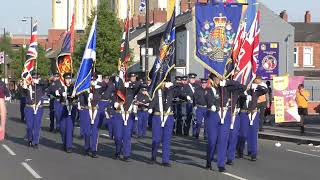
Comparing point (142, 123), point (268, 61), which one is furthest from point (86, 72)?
point (268, 61)

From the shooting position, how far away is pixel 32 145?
18.6 meters

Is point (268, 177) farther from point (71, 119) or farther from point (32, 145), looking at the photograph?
point (32, 145)

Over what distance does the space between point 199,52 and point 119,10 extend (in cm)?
7577

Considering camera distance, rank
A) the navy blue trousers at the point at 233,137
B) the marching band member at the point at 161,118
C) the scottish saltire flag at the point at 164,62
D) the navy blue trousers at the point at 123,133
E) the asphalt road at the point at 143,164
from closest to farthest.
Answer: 1. the asphalt road at the point at 143,164
2. the navy blue trousers at the point at 233,137
3. the marching band member at the point at 161,118
4. the scottish saltire flag at the point at 164,62
5. the navy blue trousers at the point at 123,133

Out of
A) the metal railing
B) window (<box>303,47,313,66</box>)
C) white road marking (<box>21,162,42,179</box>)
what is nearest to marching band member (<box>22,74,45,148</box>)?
white road marking (<box>21,162,42,179</box>)

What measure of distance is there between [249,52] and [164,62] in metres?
3.56

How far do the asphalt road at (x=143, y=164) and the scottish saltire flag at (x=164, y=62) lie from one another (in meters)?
1.73

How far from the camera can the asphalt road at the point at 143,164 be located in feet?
42.4

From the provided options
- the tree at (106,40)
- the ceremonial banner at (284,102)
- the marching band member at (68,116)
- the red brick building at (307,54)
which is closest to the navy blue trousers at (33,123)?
the marching band member at (68,116)

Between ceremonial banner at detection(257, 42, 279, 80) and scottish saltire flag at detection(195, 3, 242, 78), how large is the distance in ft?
78.7

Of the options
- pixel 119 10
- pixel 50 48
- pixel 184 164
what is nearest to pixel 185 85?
pixel 184 164

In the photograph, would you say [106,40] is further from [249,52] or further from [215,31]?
[215,31]

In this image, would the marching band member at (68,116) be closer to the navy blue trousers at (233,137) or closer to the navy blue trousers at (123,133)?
the navy blue trousers at (123,133)

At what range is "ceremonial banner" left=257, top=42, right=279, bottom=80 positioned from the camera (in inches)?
1535
